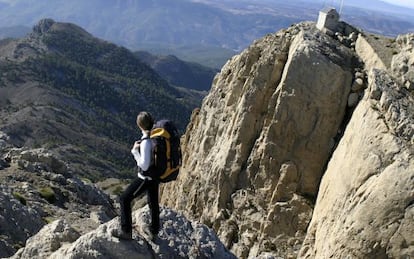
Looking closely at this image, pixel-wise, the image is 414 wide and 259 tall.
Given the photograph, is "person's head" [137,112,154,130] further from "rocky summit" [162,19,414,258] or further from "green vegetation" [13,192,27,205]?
"green vegetation" [13,192,27,205]

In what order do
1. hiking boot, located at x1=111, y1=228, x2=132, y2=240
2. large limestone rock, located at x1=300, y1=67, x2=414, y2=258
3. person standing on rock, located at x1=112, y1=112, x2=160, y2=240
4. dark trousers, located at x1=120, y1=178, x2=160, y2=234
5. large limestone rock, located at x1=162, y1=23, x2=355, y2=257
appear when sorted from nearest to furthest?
person standing on rock, located at x1=112, y1=112, x2=160, y2=240 → dark trousers, located at x1=120, y1=178, x2=160, y2=234 → hiking boot, located at x1=111, y1=228, x2=132, y2=240 → large limestone rock, located at x1=300, y1=67, x2=414, y2=258 → large limestone rock, located at x1=162, y1=23, x2=355, y2=257

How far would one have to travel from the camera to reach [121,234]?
728 inches

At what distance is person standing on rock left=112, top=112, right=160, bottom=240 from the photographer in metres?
17.6

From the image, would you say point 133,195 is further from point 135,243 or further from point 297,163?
point 297,163

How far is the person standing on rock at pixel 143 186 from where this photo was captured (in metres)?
17.6

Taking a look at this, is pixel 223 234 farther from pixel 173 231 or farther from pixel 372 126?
pixel 173 231

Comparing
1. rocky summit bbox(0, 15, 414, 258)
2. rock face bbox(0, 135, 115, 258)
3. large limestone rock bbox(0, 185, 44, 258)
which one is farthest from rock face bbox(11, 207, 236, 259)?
large limestone rock bbox(0, 185, 44, 258)

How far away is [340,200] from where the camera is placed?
3055 cm

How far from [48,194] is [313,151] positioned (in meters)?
24.6

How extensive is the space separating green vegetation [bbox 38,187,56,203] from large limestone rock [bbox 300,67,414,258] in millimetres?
24202

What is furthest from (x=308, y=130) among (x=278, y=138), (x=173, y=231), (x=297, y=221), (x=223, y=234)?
(x=173, y=231)

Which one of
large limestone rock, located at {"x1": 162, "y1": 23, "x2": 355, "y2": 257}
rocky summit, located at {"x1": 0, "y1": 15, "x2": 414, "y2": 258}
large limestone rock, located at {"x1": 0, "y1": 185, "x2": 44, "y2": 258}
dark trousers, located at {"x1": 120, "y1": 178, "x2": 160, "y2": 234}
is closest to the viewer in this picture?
dark trousers, located at {"x1": 120, "y1": 178, "x2": 160, "y2": 234}

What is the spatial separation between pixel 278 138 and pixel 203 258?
19045 mm

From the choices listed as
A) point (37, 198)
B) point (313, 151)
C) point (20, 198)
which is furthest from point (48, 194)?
point (313, 151)
